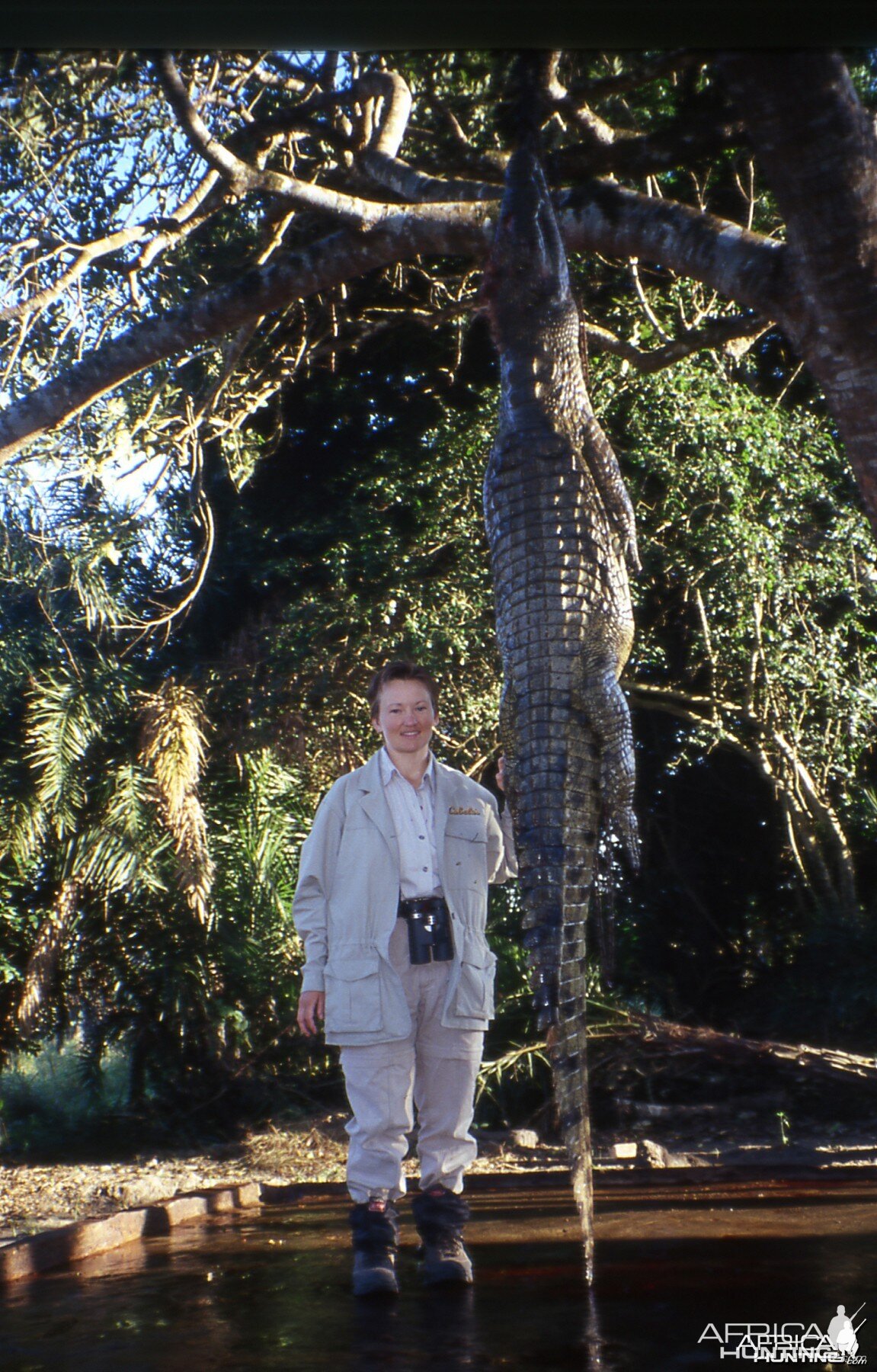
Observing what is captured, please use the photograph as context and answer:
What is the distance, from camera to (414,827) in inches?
98.5

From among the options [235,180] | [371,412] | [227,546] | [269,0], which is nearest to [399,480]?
[371,412]

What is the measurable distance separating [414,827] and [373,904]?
19 centimetres

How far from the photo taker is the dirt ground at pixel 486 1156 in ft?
11.9

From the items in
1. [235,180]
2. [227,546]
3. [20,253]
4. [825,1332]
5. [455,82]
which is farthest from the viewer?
[227,546]

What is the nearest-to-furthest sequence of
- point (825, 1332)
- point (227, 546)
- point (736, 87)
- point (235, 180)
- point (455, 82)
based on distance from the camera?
point (825, 1332), point (736, 87), point (235, 180), point (455, 82), point (227, 546)

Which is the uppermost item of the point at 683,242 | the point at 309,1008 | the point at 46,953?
the point at 683,242

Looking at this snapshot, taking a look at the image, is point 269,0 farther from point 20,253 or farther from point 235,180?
point 20,253

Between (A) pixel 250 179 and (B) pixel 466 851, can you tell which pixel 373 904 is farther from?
(A) pixel 250 179

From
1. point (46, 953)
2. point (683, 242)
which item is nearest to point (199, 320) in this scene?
point (683, 242)

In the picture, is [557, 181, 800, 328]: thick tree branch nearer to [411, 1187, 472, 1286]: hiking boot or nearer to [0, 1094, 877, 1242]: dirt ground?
[411, 1187, 472, 1286]: hiking boot

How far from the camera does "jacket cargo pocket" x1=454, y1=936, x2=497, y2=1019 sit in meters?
2.41

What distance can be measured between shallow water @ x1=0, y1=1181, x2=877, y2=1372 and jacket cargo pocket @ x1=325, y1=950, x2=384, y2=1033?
0.48m

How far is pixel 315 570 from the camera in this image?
532 centimetres

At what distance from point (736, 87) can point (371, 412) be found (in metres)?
2.81
